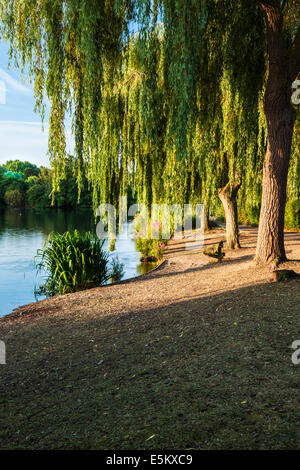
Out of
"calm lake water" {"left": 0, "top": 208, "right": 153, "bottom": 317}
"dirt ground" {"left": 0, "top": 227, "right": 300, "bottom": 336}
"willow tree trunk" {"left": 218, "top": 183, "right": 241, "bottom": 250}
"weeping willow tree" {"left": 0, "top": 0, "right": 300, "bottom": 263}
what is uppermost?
"weeping willow tree" {"left": 0, "top": 0, "right": 300, "bottom": 263}

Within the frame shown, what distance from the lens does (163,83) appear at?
231 inches

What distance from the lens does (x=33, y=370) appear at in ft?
12.7

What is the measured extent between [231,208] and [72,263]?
5.32 m

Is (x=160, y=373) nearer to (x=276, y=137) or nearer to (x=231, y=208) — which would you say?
(x=276, y=137)

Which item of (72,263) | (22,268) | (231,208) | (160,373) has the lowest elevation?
(22,268)

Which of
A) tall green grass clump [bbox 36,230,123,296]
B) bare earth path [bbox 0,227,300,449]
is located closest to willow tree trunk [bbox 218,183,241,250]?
tall green grass clump [bbox 36,230,123,296]

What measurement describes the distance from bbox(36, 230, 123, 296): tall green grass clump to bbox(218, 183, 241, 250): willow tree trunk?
14.7 feet

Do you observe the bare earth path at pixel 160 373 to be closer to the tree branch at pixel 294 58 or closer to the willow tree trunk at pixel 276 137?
the willow tree trunk at pixel 276 137

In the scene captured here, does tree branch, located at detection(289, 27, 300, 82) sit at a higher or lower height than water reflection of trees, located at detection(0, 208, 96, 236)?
higher

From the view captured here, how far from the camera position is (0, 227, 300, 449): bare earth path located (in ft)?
7.64

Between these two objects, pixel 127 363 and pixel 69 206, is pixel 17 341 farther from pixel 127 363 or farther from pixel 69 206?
pixel 69 206

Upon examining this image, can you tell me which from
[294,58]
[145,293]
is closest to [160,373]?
[145,293]

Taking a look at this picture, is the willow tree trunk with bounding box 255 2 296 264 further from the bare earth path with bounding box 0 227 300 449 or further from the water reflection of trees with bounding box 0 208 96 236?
the water reflection of trees with bounding box 0 208 96 236

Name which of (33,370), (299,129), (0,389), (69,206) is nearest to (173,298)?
(33,370)
